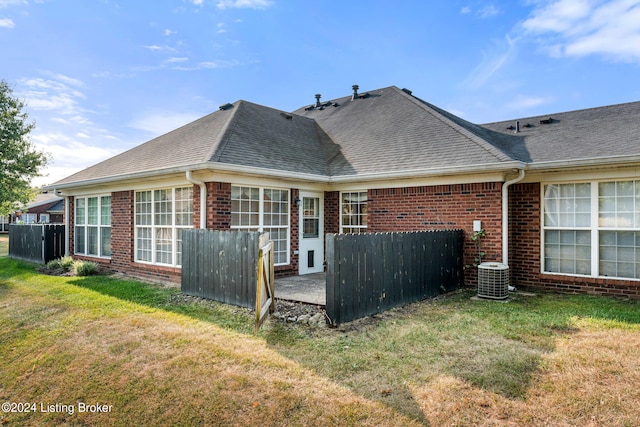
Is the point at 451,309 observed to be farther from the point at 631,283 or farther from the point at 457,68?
the point at 457,68

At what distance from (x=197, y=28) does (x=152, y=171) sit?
201 inches

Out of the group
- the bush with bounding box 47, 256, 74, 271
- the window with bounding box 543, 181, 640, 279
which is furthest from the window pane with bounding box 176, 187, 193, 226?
the window with bounding box 543, 181, 640, 279

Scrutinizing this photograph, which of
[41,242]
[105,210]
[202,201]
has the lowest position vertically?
[41,242]

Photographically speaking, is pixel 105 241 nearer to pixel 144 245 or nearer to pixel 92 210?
pixel 92 210

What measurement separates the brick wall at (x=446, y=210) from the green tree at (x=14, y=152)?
77.8ft

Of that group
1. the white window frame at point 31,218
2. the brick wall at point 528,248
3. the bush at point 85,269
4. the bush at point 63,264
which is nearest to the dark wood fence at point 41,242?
the bush at point 63,264

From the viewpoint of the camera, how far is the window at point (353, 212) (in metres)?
10.1

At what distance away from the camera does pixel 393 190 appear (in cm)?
943

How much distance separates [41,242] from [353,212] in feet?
38.2

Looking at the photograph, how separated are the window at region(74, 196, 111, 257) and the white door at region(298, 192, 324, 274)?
615 cm

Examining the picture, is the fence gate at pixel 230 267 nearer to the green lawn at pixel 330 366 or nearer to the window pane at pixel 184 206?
the green lawn at pixel 330 366

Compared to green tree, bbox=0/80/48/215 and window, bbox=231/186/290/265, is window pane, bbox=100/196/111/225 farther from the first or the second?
green tree, bbox=0/80/48/215

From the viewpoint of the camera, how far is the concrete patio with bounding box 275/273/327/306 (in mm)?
6907

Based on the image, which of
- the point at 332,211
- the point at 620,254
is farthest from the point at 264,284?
the point at 620,254
